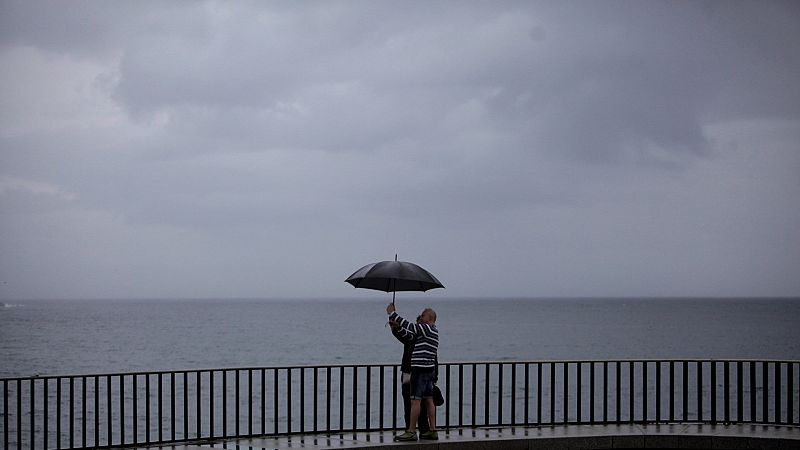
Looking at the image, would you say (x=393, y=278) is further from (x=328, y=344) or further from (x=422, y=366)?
(x=328, y=344)

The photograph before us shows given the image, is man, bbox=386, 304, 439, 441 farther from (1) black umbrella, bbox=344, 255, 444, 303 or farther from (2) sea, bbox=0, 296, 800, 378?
(2) sea, bbox=0, 296, 800, 378

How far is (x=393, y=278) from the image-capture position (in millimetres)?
11000

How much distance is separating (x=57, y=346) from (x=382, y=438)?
244ft

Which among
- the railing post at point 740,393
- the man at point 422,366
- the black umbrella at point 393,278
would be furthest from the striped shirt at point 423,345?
the railing post at point 740,393

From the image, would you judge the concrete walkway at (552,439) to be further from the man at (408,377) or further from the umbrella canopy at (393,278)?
the umbrella canopy at (393,278)

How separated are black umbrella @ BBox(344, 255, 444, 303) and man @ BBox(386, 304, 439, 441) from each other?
40 centimetres

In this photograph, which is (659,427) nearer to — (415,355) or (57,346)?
(415,355)

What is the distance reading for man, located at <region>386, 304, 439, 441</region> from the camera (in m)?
10.9

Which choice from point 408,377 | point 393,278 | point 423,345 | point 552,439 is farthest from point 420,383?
point 552,439

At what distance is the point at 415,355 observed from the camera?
36.1ft

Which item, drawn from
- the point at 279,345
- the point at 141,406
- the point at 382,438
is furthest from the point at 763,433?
the point at 279,345

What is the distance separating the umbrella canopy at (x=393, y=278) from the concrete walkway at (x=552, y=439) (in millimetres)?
1962

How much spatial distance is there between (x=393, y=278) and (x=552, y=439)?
2.96 meters

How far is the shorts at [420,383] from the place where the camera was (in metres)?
11.1
